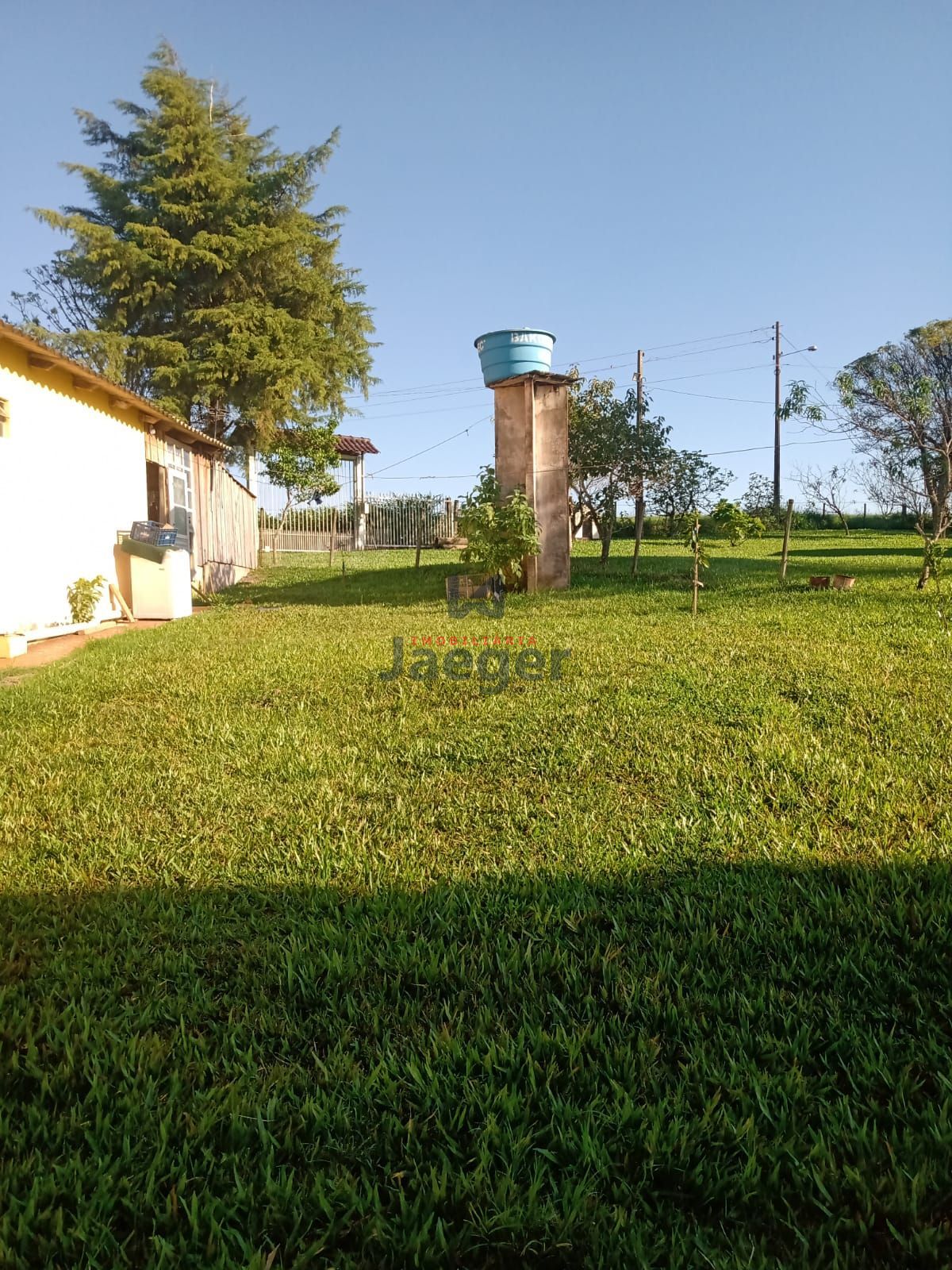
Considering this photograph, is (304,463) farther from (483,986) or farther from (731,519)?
(483,986)

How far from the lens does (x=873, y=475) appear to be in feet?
63.6

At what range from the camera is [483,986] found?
1.83 metres

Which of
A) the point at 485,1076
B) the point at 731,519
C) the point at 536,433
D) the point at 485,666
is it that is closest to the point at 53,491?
the point at 485,666

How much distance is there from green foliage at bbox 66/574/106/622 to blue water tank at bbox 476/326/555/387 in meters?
6.00

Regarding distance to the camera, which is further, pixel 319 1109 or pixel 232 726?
pixel 232 726

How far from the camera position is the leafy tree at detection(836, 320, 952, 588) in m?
11.4

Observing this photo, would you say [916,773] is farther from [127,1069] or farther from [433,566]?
[433,566]

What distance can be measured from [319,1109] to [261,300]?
23.0 metres

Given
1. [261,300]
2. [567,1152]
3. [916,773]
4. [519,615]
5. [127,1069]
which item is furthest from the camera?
[261,300]

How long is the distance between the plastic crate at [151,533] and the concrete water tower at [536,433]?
16.0 ft

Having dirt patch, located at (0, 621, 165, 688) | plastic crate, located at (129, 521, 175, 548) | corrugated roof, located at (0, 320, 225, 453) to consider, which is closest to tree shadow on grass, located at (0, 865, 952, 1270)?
dirt patch, located at (0, 621, 165, 688)

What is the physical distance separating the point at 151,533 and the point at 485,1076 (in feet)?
33.0

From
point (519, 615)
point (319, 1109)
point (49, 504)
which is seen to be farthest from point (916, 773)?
point (49, 504)

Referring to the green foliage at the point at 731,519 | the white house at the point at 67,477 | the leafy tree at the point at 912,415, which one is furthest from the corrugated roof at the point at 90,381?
the leafy tree at the point at 912,415
